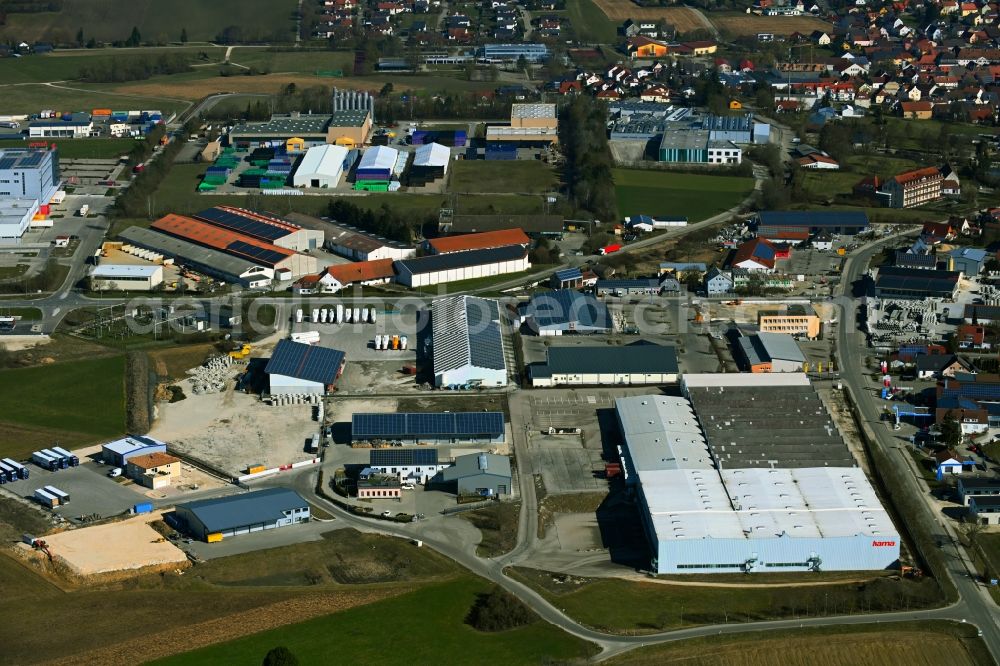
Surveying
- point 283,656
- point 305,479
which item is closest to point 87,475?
point 305,479

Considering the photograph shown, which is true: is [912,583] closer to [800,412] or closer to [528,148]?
[800,412]

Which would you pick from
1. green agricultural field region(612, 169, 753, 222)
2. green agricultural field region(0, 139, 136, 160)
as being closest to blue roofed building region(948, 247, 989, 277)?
green agricultural field region(612, 169, 753, 222)

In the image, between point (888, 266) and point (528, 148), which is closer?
point (888, 266)

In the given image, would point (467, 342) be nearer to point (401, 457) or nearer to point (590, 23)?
point (401, 457)

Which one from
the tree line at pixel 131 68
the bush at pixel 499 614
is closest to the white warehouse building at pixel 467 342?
the bush at pixel 499 614

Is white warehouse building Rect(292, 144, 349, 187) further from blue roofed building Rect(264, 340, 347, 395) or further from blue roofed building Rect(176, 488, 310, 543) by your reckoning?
blue roofed building Rect(176, 488, 310, 543)

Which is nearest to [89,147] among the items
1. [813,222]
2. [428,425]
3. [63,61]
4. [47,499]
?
[63,61]
